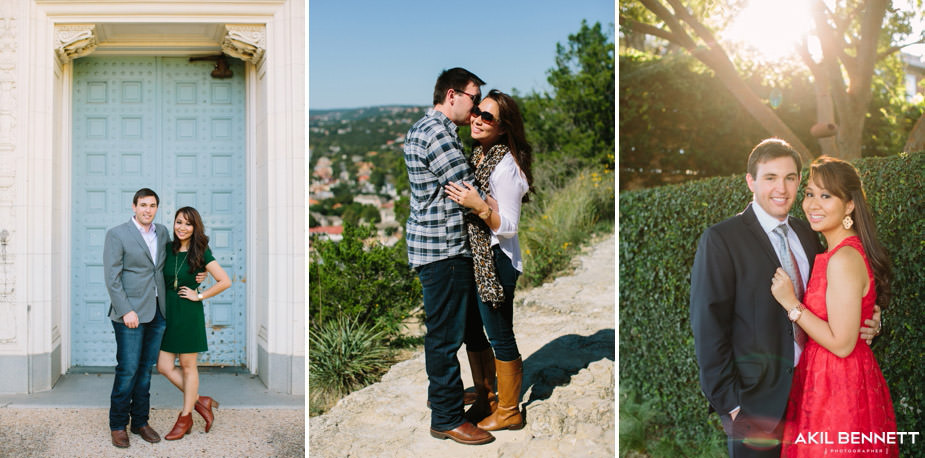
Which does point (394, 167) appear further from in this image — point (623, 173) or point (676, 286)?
point (676, 286)

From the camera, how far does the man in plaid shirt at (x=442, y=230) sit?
3.22 m

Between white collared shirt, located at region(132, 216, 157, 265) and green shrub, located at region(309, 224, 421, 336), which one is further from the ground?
white collared shirt, located at region(132, 216, 157, 265)

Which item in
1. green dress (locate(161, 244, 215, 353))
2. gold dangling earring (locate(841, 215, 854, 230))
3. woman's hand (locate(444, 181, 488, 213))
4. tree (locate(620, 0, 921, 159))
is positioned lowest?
green dress (locate(161, 244, 215, 353))

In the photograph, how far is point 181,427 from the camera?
400 centimetres

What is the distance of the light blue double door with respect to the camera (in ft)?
17.2

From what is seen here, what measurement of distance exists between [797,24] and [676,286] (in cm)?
174

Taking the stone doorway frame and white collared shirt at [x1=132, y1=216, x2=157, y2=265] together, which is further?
the stone doorway frame

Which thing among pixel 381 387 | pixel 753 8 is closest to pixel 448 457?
pixel 381 387

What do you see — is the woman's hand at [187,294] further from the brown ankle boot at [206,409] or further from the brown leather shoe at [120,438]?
the brown leather shoe at [120,438]

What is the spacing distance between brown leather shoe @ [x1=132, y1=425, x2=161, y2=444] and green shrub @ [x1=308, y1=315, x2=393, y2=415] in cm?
92

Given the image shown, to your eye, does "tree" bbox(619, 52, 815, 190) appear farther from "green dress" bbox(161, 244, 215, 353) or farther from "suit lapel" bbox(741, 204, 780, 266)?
"green dress" bbox(161, 244, 215, 353)

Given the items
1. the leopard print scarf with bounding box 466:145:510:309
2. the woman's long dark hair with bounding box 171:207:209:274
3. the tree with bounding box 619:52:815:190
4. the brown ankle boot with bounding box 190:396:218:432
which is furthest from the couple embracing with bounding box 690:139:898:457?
the brown ankle boot with bounding box 190:396:218:432

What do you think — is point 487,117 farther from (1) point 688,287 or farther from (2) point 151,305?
(2) point 151,305

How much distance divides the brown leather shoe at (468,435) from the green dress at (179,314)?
171cm
